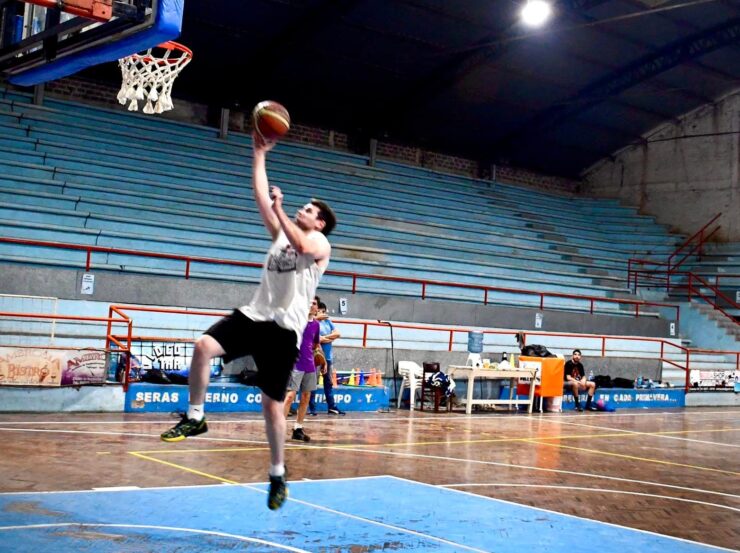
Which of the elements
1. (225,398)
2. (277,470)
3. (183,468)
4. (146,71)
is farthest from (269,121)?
(225,398)

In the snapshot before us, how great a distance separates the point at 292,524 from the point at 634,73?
23801 mm

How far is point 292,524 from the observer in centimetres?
668

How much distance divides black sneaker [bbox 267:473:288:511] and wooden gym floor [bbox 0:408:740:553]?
510 millimetres

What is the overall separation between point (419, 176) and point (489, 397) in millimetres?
10907

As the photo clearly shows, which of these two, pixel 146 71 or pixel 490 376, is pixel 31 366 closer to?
pixel 146 71

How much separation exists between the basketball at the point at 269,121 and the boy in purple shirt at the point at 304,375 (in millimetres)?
6113

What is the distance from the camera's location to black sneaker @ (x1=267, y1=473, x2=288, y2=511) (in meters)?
5.74

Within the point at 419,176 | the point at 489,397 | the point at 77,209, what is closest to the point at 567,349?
the point at 489,397

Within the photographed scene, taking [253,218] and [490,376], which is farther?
[253,218]

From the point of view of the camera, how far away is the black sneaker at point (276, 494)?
5738mm

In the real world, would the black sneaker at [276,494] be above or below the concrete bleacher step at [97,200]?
below

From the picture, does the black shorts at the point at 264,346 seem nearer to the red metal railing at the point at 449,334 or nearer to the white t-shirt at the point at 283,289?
the white t-shirt at the point at 283,289

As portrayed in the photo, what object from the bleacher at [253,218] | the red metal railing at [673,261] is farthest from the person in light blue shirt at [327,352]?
the red metal railing at [673,261]

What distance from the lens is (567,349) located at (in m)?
23.0
